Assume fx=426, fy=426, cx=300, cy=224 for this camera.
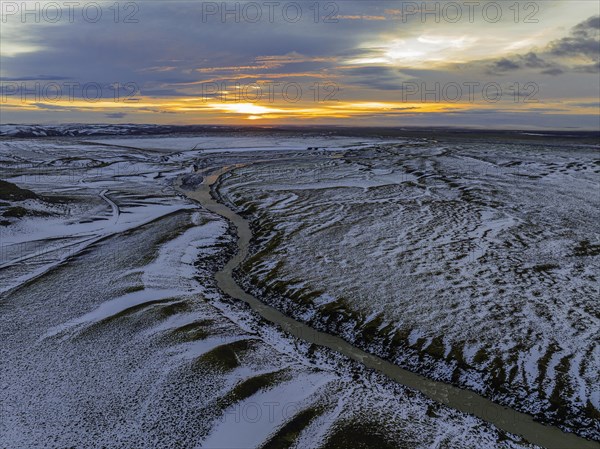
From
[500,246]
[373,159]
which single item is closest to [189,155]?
[373,159]

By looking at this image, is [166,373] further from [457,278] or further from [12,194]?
[12,194]

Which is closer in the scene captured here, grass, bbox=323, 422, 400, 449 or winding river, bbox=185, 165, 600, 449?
grass, bbox=323, 422, 400, 449

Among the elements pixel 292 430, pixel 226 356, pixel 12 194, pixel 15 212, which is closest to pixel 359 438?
pixel 292 430

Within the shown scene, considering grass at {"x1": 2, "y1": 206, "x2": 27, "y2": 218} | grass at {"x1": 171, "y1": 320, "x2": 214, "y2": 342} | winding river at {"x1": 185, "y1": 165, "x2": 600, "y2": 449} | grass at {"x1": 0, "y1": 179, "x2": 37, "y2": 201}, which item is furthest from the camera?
grass at {"x1": 0, "y1": 179, "x2": 37, "y2": 201}

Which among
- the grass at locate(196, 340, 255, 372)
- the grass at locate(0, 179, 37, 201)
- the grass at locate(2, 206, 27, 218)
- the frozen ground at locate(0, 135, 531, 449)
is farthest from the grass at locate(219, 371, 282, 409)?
the grass at locate(0, 179, 37, 201)

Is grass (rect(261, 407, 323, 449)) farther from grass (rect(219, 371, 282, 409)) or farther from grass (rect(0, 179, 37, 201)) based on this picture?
grass (rect(0, 179, 37, 201))

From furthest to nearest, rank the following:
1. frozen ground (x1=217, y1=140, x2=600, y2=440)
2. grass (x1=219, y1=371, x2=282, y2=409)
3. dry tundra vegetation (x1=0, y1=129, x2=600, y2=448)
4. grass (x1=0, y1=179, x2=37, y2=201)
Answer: grass (x1=0, y1=179, x2=37, y2=201) → frozen ground (x1=217, y1=140, x2=600, y2=440) → grass (x1=219, y1=371, x2=282, y2=409) → dry tundra vegetation (x1=0, y1=129, x2=600, y2=448)
